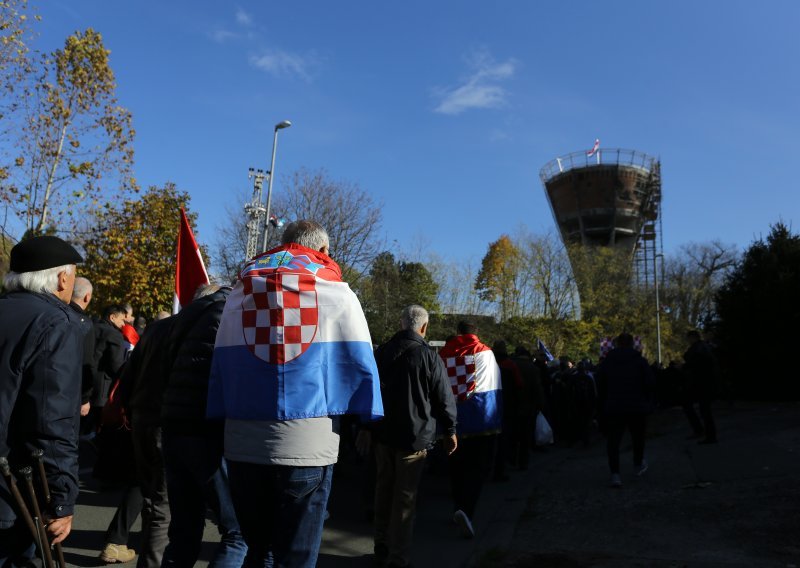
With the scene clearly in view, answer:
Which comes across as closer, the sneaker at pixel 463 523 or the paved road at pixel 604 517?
the paved road at pixel 604 517

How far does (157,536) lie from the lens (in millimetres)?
4449

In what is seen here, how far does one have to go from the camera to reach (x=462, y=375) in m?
6.86

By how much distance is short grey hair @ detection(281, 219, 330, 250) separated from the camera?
3.04 meters

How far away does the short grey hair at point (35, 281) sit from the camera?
9.02 feet

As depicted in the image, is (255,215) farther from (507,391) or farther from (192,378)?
(192,378)

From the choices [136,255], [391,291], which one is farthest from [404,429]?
[391,291]

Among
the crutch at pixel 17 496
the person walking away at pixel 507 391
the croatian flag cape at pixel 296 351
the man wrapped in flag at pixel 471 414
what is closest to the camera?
the crutch at pixel 17 496

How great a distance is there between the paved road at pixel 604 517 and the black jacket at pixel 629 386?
89cm

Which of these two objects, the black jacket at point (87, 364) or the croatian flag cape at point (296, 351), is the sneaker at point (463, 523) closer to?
the black jacket at point (87, 364)

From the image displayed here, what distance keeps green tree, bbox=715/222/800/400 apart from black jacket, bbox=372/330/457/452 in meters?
12.9

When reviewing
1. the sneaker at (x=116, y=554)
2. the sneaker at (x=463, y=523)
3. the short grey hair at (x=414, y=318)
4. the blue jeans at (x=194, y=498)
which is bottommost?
the sneaker at (x=116, y=554)

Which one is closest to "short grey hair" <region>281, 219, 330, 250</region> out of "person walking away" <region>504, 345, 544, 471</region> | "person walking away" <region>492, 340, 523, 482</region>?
"person walking away" <region>492, 340, 523, 482</region>

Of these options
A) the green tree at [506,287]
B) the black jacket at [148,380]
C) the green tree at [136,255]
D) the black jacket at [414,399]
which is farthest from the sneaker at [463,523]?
the green tree at [506,287]

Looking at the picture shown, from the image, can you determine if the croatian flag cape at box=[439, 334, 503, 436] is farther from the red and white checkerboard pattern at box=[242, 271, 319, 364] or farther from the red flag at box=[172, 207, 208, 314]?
the red and white checkerboard pattern at box=[242, 271, 319, 364]
